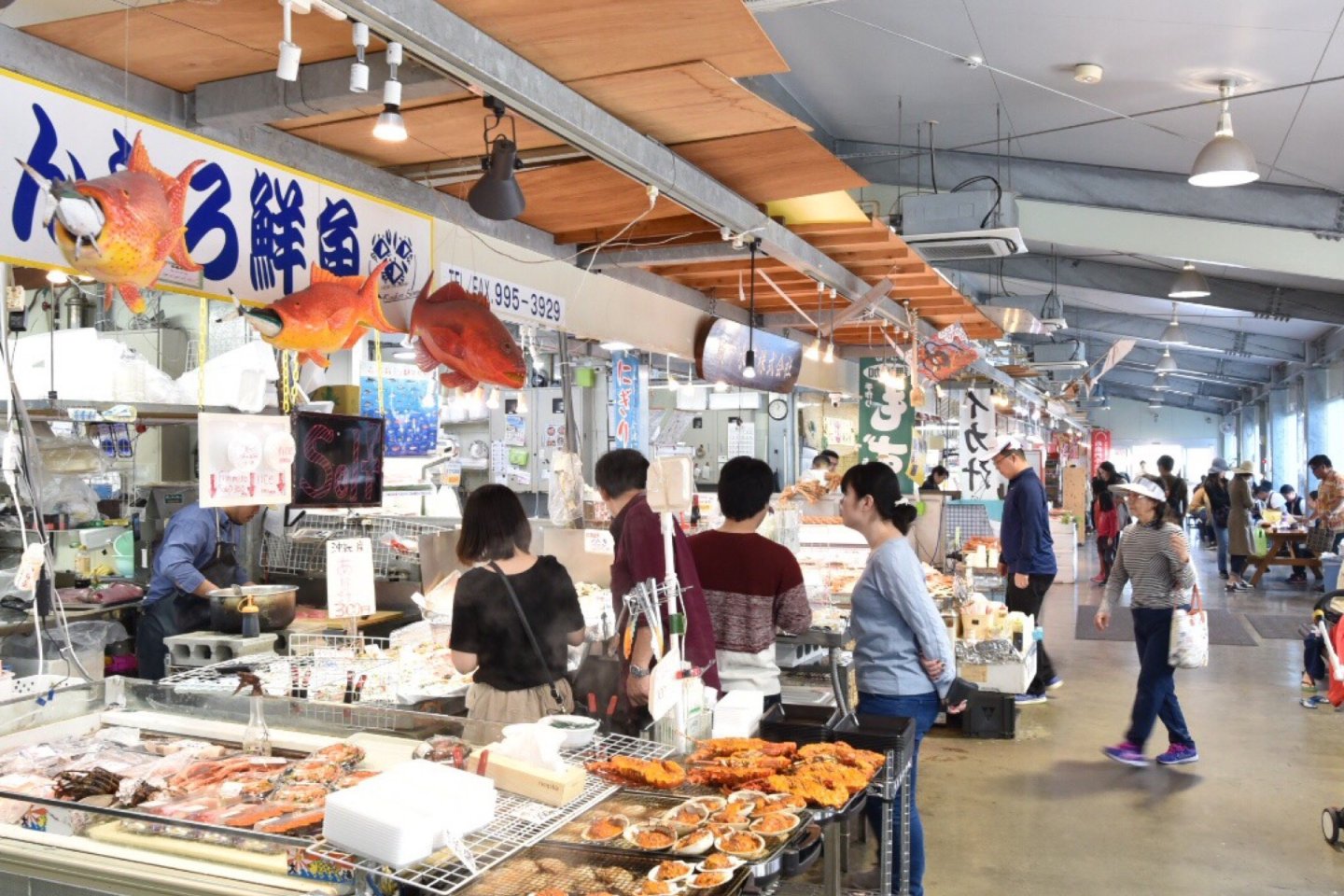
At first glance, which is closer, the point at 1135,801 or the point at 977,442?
the point at 1135,801

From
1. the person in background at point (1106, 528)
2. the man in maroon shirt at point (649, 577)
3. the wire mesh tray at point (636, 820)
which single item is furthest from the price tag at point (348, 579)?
the person in background at point (1106, 528)

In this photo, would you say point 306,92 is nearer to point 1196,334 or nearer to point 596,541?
point 596,541

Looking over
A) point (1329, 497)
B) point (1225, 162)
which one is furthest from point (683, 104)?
point (1329, 497)

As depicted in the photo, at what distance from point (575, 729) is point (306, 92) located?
2.25 meters

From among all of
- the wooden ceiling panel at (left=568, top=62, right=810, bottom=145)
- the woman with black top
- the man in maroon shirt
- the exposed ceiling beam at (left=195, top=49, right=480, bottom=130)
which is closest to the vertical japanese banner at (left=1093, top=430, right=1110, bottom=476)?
the man in maroon shirt

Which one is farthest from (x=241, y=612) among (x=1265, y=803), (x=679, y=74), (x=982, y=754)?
(x=1265, y=803)

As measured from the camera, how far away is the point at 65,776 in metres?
2.91

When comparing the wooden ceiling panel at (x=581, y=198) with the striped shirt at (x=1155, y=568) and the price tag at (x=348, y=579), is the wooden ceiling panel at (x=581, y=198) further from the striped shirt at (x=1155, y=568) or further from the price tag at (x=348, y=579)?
the striped shirt at (x=1155, y=568)

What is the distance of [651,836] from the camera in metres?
2.55

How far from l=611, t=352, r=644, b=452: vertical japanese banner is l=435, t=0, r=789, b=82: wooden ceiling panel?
615cm

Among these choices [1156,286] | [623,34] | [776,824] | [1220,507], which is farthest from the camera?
[1220,507]

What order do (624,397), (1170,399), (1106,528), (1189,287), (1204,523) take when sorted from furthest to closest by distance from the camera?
(1170,399) < (1204,523) < (1106,528) < (1189,287) < (624,397)

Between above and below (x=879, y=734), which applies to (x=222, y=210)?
above

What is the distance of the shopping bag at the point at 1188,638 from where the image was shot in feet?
21.5
